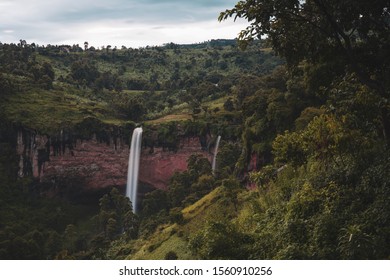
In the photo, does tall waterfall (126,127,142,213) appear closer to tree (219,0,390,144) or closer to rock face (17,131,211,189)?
rock face (17,131,211,189)

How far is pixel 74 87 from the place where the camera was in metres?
78.6

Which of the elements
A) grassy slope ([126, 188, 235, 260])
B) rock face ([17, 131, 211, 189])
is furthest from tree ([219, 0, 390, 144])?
rock face ([17, 131, 211, 189])

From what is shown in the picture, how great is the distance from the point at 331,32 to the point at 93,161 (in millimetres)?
51080

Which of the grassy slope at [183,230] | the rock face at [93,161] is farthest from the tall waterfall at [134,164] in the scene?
the grassy slope at [183,230]

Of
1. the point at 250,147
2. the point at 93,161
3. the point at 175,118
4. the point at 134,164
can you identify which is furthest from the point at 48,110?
the point at 250,147

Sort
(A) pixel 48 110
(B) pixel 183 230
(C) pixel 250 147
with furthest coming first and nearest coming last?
(A) pixel 48 110 → (C) pixel 250 147 → (B) pixel 183 230

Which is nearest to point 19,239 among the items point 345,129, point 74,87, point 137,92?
point 345,129

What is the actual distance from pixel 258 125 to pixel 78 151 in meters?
33.4

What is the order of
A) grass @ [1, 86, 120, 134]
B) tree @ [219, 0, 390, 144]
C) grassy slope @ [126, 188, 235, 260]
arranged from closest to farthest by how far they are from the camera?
tree @ [219, 0, 390, 144] < grassy slope @ [126, 188, 235, 260] < grass @ [1, 86, 120, 134]

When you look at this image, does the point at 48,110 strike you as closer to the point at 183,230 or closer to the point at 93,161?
the point at 93,161

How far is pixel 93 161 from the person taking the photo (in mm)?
58625

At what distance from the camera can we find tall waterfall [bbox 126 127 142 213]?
197ft

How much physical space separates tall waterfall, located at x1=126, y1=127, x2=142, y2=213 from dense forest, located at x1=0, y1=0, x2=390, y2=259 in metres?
0.97
